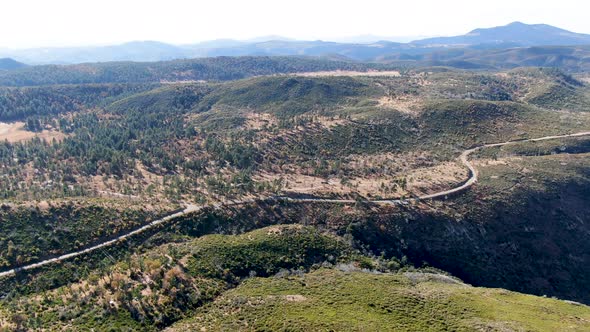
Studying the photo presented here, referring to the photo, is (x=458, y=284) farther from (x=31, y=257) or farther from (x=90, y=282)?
(x=31, y=257)

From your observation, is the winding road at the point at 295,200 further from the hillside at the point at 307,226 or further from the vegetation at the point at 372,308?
the vegetation at the point at 372,308

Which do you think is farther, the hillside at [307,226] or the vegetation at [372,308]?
the hillside at [307,226]

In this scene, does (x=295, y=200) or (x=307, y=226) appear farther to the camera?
(x=295, y=200)

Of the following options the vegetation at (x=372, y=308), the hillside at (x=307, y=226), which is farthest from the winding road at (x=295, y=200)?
the vegetation at (x=372, y=308)

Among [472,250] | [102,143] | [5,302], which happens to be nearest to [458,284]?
[472,250]

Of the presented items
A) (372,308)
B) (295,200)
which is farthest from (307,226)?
(372,308)

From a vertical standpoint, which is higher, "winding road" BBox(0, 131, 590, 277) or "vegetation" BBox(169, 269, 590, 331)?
"winding road" BBox(0, 131, 590, 277)

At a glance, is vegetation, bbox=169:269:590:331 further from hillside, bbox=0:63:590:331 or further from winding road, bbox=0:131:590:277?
winding road, bbox=0:131:590:277

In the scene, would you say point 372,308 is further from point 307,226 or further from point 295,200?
point 295,200

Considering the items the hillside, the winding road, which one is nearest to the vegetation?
the hillside

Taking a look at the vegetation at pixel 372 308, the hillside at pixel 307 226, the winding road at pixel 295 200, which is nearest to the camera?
the vegetation at pixel 372 308

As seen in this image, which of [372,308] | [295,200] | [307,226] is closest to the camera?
[372,308]
